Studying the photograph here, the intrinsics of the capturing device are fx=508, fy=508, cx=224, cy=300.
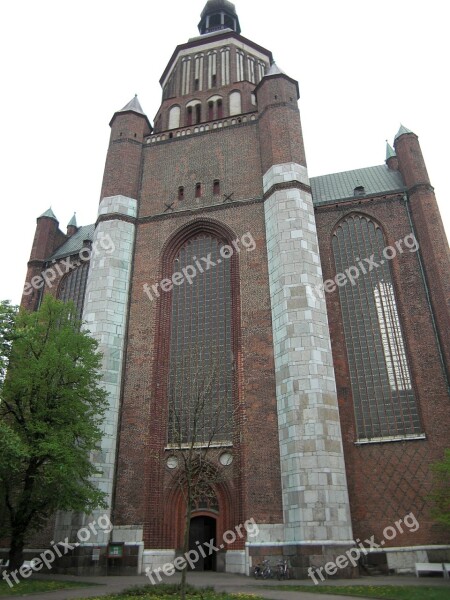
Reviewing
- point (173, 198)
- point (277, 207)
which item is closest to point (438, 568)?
point (277, 207)

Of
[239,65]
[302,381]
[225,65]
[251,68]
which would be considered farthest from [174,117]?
[302,381]

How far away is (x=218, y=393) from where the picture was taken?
2325 cm

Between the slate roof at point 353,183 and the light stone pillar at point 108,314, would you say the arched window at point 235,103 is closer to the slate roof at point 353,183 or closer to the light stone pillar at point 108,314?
the slate roof at point 353,183

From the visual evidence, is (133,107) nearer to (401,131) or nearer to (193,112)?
(193,112)

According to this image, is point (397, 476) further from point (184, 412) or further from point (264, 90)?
point (264, 90)

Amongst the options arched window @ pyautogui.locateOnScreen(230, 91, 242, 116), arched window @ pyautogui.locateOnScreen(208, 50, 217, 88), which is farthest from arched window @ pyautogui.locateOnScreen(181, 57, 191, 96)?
arched window @ pyautogui.locateOnScreen(230, 91, 242, 116)

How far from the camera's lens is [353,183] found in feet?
104

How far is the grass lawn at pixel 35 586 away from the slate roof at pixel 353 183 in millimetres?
22153

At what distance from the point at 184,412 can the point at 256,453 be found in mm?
4020

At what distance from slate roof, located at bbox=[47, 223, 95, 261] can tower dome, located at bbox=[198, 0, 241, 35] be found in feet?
69.0

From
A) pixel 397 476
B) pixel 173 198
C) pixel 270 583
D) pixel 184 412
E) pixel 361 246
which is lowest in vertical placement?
pixel 270 583

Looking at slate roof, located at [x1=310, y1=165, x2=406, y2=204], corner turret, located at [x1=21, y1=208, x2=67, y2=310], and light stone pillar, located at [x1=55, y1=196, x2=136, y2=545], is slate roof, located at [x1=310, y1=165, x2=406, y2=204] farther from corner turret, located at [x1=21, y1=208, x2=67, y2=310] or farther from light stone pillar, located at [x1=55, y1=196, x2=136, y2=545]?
corner turret, located at [x1=21, y1=208, x2=67, y2=310]

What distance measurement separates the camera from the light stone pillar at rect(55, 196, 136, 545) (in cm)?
2100

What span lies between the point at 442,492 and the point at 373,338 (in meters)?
7.98
